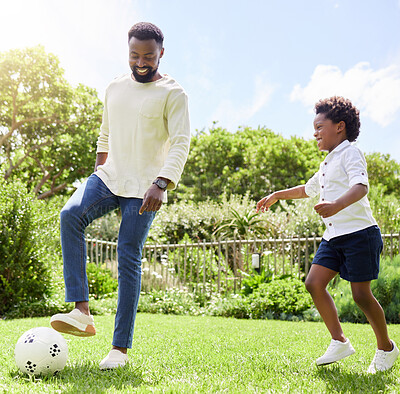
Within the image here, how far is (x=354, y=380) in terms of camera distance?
229 centimetres

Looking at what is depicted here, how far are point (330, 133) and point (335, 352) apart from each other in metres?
1.40

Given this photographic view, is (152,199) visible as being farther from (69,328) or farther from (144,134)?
(69,328)

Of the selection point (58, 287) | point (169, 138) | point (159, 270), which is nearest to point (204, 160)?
point (159, 270)

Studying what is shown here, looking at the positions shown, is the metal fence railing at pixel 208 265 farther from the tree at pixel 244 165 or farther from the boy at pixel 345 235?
the tree at pixel 244 165

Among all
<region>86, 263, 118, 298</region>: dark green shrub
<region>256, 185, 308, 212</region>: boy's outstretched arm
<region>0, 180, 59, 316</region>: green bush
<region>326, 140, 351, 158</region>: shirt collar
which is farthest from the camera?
<region>86, 263, 118, 298</region>: dark green shrub

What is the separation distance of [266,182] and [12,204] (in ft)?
58.0

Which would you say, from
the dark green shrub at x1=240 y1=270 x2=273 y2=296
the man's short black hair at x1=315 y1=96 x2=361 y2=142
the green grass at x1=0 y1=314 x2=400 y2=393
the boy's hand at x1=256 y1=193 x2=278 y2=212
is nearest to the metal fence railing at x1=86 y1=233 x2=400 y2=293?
the dark green shrub at x1=240 y1=270 x2=273 y2=296

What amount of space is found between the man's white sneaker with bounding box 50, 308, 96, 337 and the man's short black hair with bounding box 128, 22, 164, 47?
1.65m

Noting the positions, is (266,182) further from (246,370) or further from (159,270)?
(246,370)

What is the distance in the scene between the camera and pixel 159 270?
10.7 m

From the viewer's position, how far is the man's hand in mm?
2484

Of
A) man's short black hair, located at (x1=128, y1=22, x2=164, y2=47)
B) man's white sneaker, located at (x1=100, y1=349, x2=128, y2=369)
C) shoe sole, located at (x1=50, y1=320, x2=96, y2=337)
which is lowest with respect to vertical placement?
man's white sneaker, located at (x1=100, y1=349, x2=128, y2=369)

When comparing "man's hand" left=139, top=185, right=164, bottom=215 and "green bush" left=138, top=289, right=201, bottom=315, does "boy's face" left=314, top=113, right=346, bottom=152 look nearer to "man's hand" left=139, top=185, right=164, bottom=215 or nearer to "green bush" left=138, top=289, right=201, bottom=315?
"man's hand" left=139, top=185, right=164, bottom=215

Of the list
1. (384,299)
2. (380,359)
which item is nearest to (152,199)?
(380,359)
